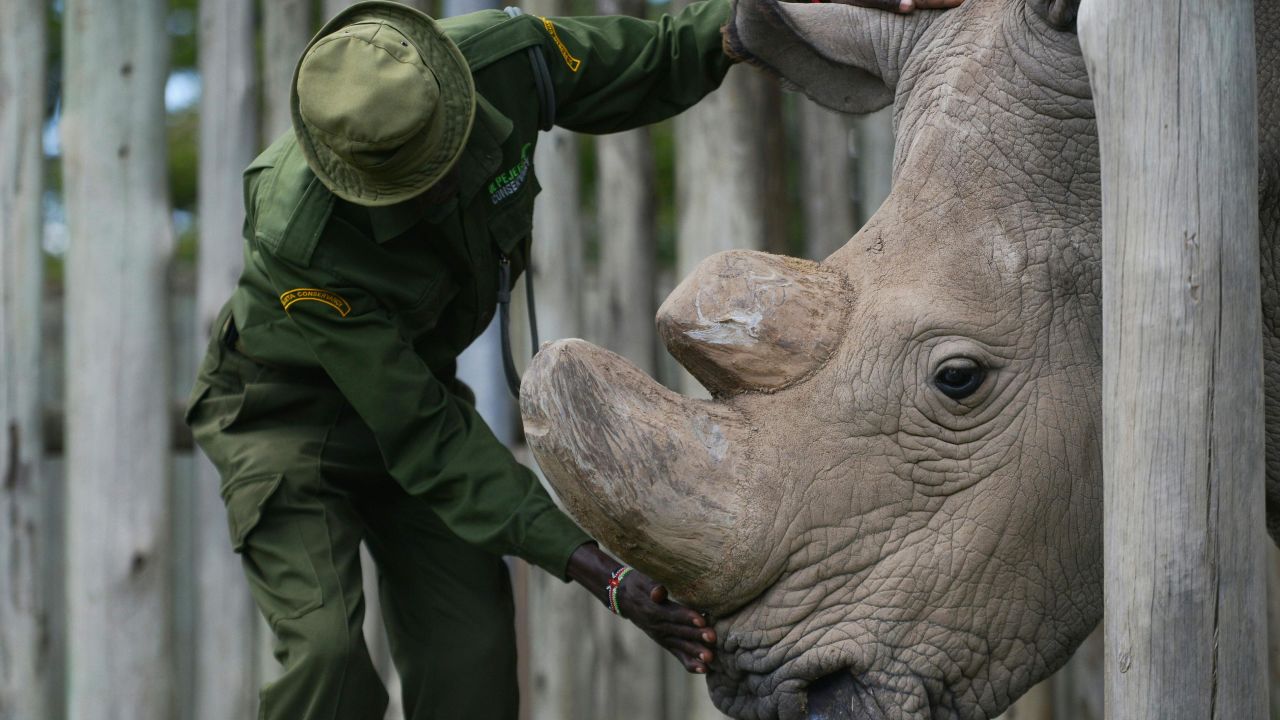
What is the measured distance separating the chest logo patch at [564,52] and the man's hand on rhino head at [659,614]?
1048 millimetres

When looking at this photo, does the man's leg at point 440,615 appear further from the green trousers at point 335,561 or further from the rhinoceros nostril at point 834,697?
the rhinoceros nostril at point 834,697

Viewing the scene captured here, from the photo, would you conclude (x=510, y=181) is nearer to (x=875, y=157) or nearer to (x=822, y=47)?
(x=822, y=47)

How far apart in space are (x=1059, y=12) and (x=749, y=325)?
0.73m

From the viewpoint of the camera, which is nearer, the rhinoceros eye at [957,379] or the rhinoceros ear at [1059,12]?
the rhinoceros eye at [957,379]

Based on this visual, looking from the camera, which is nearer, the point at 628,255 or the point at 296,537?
the point at 296,537

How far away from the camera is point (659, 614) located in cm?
251

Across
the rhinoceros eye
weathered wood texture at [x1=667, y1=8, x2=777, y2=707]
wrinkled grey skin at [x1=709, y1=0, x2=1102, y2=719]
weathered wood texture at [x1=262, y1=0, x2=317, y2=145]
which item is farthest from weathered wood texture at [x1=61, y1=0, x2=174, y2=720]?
the rhinoceros eye

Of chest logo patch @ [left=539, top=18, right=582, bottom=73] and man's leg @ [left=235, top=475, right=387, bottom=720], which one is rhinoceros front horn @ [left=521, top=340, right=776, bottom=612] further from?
chest logo patch @ [left=539, top=18, right=582, bottom=73]

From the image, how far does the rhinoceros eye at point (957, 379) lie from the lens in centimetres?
244

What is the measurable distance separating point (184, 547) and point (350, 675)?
4.03 m

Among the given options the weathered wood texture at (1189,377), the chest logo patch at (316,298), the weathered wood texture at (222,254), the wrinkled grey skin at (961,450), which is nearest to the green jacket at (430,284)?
the chest logo patch at (316,298)

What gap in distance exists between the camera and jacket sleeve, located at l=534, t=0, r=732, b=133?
10.5 ft

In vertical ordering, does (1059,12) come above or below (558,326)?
above

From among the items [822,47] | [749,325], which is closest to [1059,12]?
[822,47]
